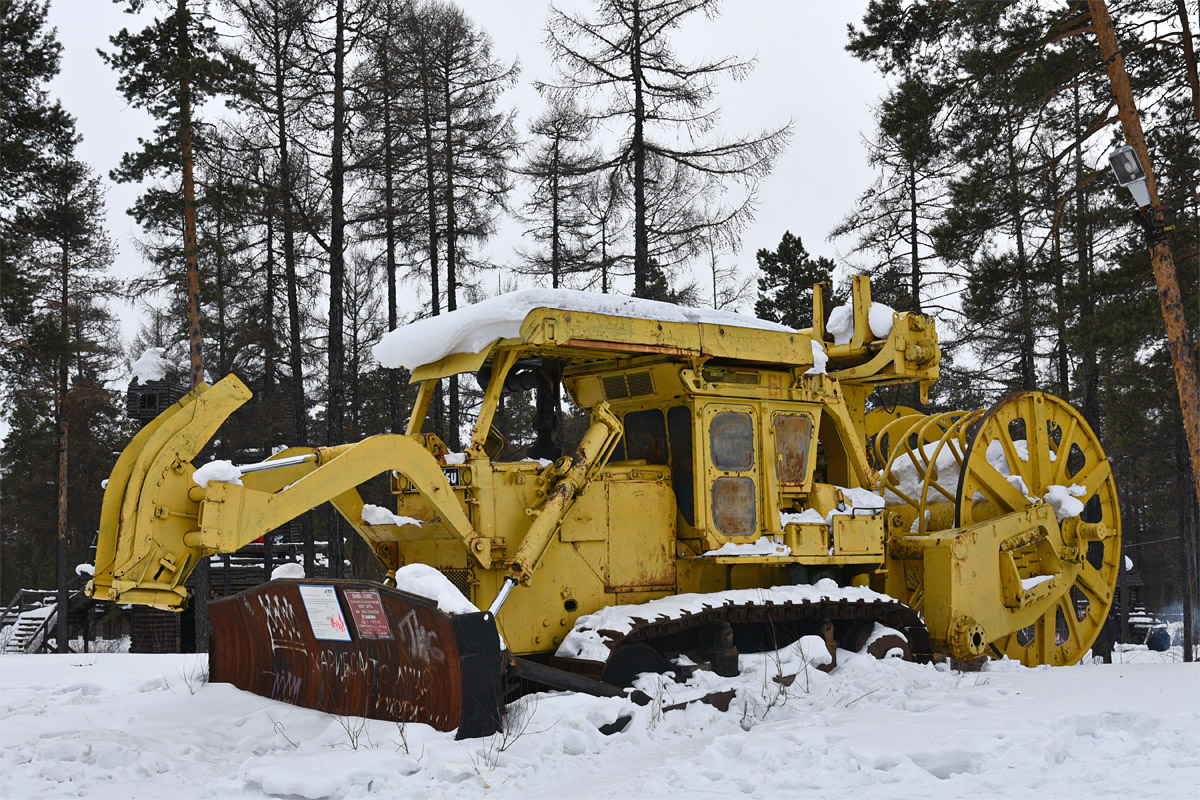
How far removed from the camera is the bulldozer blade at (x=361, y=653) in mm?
6594

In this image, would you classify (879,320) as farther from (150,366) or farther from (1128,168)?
(150,366)

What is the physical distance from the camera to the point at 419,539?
8.36 metres

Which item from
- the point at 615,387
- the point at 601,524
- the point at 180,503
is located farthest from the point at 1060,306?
the point at 180,503

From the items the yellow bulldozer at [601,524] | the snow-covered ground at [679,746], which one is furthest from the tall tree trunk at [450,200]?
the snow-covered ground at [679,746]

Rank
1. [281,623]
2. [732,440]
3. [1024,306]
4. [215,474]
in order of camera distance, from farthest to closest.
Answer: [1024,306] → [732,440] → [281,623] → [215,474]

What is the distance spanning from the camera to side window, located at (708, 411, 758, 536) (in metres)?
Answer: 8.94

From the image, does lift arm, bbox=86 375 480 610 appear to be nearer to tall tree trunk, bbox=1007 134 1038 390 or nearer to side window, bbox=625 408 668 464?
→ side window, bbox=625 408 668 464

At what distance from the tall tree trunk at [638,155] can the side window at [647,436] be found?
9938 mm

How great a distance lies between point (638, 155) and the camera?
773 inches

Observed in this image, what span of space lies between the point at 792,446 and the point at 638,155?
37.0 ft

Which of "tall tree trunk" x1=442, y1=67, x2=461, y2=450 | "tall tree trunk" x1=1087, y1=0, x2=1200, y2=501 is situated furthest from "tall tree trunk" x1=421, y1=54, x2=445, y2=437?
"tall tree trunk" x1=1087, y1=0, x2=1200, y2=501

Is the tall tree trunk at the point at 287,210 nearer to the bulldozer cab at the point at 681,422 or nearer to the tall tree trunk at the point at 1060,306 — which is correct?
the bulldozer cab at the point at 681,422

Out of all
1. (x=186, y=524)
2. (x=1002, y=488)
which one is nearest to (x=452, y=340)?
(x=186, y=524)

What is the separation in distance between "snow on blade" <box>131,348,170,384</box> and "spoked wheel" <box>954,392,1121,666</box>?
34.8ft
